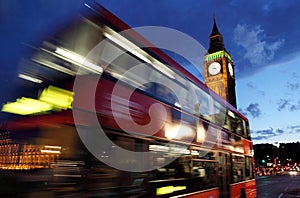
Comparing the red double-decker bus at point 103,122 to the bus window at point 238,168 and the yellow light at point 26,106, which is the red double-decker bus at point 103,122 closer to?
the yellow light at point 26,106

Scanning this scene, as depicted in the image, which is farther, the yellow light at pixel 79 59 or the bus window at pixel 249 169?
the bus window at pixel 249 169

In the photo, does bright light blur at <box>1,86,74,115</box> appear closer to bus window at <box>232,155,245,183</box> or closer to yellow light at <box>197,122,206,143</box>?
yellow light at <box>197,122,206,143</box>

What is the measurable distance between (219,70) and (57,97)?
89811 mm

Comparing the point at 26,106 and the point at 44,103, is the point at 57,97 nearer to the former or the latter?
the point at 44,103

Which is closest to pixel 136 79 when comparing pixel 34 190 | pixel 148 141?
pixel 148 141

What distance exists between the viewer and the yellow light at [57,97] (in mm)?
3301

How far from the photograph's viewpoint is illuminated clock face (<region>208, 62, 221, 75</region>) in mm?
89125

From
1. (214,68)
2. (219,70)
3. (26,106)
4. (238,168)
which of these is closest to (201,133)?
(238,168)

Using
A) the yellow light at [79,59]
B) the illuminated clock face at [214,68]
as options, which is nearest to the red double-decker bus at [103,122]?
the yellow light at [79,59]

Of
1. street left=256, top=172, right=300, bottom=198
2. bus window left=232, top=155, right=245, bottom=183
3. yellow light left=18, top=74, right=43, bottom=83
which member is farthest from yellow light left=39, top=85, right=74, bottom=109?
street left=256, top=172, right=300, bottom=198

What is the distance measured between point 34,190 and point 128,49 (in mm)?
2627

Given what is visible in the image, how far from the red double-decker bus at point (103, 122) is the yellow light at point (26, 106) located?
0.04ft

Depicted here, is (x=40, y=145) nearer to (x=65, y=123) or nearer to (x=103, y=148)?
(x=65, y=123)

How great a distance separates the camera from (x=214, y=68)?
90.9 meters
